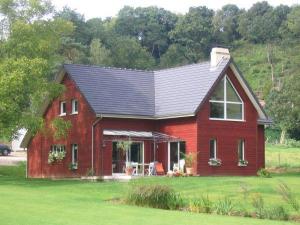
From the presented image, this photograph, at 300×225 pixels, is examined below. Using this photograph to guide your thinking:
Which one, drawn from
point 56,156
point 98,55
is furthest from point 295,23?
point 56,156

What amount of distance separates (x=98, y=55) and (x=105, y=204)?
61.3m

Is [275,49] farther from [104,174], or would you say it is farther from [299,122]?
[104,174]

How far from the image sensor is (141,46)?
102m

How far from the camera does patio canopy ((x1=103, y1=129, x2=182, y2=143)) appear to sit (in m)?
33.6

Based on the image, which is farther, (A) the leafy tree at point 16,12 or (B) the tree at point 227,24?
(B) the tree at point 227,24

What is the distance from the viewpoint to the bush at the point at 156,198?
19234 mm

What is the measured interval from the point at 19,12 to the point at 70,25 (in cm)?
287

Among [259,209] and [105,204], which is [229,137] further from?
[259,209]

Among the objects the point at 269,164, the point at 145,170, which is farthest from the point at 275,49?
the point at 145,170

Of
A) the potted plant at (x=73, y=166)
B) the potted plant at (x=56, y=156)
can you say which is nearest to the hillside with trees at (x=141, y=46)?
the potted plant at (x=56, y=156)

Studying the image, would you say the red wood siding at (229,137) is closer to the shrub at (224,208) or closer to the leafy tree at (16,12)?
the leafy tree at (16,12)

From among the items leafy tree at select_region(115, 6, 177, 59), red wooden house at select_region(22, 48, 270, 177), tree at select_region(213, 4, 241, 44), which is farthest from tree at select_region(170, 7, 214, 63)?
red wooden house at select_region(22, 48, 270, 177)

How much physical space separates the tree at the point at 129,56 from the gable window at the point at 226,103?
163ft

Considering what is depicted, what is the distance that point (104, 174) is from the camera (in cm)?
3350
